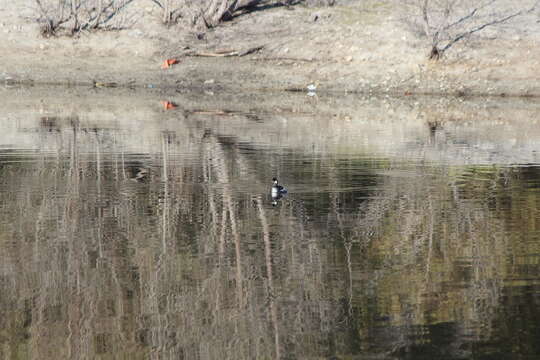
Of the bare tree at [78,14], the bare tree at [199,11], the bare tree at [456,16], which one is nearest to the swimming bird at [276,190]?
the bare tree at [456,16]

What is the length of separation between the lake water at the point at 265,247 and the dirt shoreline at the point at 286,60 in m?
14.5

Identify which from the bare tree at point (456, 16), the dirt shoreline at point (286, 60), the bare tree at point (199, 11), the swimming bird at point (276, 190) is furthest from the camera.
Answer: the bare tree at point (199, 11)

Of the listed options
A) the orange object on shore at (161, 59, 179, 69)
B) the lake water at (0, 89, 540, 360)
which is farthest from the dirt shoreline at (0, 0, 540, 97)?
the lake water at (0, 89, 540, 360)

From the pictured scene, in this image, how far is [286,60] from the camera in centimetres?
3966

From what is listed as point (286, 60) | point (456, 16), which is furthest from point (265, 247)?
point (456, 16)

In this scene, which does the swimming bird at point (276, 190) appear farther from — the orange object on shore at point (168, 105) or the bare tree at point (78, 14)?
the bare tree at point (78, 14)

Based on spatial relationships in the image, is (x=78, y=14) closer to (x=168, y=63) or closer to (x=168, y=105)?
(x=168, y=63)

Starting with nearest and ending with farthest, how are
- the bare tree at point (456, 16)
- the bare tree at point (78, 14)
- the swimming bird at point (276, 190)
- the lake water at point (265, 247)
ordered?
1. the lake water at point (265, 247)
2. the swimming bird at point (276, 190)
3. the bare tree at point (456, 16)
4. the bare tree at point (78, 14)

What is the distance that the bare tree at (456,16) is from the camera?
3950 cm

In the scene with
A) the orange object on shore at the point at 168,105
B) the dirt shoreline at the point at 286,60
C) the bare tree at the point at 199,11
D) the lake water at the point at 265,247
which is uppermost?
the bare tree at the point at 199,11

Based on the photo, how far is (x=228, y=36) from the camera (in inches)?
1634

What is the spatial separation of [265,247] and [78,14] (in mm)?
33448

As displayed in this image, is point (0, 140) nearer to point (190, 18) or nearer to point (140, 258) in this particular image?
point (140, 258)

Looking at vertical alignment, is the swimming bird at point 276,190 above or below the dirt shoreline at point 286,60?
below
